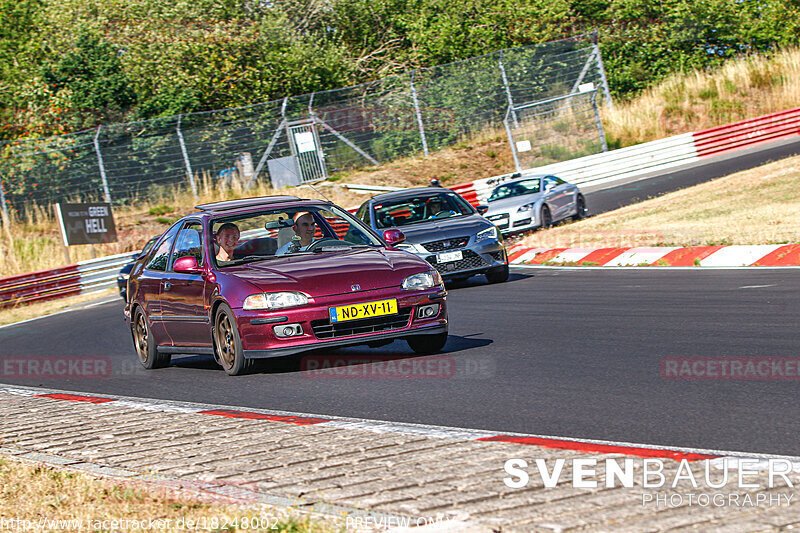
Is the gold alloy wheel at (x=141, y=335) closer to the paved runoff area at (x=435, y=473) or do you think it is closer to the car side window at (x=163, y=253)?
the car side window at (x=163, y=253)

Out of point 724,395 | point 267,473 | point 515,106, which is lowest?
point 724,395

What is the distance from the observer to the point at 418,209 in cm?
1628

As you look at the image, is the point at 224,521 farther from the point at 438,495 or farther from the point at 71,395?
the point at 71,395

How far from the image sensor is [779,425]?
548 cm

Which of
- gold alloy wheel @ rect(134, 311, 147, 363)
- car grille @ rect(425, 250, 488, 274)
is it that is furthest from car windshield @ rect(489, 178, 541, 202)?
gold alloy wheel @ rect(134, 311, 147, 363)

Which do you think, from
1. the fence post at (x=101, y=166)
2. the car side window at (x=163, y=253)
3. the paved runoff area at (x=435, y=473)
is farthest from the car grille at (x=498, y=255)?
the fence post at (x=101, y=166)

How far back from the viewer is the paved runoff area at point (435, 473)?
12.8 feet

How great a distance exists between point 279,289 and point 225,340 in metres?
0.90

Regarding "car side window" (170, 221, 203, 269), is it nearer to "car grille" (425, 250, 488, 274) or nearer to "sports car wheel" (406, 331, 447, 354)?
"sports car wheel" (406, 331, 447, 354)

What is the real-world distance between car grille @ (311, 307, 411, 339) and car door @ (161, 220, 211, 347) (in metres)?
1.38

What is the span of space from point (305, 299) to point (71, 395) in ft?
7.44

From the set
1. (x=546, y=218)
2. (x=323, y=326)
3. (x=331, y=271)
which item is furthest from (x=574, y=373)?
(x=546, y=218)

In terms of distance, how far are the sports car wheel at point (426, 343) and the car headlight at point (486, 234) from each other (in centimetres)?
566

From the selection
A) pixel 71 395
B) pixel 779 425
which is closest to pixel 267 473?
pixel 779 425
